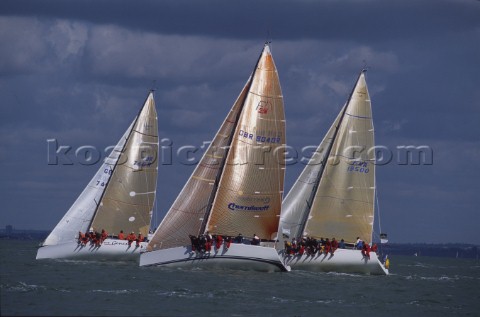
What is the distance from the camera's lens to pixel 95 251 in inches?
2825

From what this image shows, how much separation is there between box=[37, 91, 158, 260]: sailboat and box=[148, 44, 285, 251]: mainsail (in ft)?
35.5

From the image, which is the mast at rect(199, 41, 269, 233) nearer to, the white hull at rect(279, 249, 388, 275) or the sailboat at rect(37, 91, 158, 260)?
the white hull at rect(279, 249, 388, 275)

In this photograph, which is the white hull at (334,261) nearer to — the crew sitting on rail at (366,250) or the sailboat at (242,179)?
the crew sitting on rail at (366,250)

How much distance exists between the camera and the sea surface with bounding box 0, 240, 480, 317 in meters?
45.7

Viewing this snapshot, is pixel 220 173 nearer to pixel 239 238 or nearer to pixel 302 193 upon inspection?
pixel 239 238

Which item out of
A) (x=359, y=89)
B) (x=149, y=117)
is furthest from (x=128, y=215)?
(x=359, y=89)

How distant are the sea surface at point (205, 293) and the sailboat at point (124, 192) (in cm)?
477

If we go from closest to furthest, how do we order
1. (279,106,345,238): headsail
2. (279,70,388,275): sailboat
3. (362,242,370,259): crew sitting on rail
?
A: (362,242,370,259): crew sitting on rail, (279,70,388,275): sailboat, (279,106,345,238): headsail

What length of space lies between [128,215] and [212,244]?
15.4 meters

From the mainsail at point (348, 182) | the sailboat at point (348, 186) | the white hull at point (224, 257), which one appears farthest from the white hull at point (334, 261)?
the white hull at point (224, 257)

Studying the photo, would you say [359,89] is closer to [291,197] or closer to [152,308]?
[291,197]

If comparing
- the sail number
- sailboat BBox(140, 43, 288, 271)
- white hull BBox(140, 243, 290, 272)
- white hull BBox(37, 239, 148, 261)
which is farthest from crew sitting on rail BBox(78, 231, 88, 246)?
the sail number

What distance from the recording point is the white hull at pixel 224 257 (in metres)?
61.6

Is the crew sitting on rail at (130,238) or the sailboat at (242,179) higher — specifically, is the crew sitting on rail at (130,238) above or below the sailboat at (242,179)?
below
